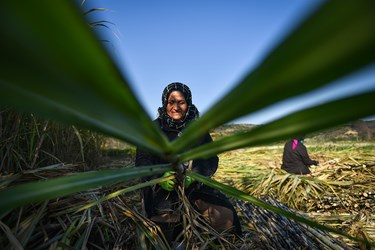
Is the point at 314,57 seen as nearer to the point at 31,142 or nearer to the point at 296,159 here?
the point at 31,142

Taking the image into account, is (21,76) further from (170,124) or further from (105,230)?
(170,124)

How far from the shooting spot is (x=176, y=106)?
251cm

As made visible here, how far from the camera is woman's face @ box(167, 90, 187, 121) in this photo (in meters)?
2.51

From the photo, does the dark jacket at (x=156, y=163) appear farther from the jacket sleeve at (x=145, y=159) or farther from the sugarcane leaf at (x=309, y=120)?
the sugarcane leaf at (x=309, y=120)

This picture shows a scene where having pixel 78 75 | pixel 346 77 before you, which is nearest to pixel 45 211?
pixel 78 75

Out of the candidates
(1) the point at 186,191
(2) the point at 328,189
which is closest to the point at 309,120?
(1) the point at 186,191

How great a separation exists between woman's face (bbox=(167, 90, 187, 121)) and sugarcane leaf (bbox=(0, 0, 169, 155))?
2215 millimetres

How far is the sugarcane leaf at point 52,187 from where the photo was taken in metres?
0.30

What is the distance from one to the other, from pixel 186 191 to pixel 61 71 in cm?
210

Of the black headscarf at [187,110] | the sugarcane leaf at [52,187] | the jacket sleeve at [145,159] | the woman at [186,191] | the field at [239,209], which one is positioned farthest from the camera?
the black headscarf at [187,110]

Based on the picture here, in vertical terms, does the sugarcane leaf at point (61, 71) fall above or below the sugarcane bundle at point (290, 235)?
above

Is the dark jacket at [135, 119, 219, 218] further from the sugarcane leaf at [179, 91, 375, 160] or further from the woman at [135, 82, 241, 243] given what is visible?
the sugarcane leaf at [179, 91, 375, 160]

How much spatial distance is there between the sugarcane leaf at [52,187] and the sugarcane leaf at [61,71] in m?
0.09

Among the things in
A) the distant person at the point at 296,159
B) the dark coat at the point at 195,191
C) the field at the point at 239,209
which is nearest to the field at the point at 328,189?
the field at the point at 239,209
